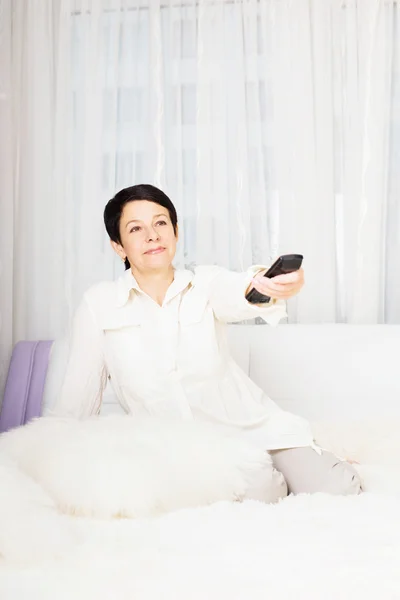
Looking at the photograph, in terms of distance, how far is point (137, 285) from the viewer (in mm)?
1919

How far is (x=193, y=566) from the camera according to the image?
1090mm

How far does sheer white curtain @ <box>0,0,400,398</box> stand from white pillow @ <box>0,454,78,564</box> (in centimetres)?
182

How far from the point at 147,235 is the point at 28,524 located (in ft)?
2.89

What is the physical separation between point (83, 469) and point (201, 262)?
1.65m

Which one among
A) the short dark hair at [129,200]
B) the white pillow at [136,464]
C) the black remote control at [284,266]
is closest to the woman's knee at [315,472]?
the white pillow at [136,464]

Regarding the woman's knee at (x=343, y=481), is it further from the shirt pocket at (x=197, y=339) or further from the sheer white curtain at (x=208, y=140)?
the sheer white curtain at (x=208, y=140)

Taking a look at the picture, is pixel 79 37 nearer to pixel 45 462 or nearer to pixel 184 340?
pixel 184 340

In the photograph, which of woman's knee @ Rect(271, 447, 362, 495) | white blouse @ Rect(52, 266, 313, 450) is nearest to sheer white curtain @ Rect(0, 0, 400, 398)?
white blouse @ Rect(52, 266, 313, 450)

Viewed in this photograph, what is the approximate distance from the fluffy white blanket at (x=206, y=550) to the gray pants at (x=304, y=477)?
17cm

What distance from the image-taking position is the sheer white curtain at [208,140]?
120 inches

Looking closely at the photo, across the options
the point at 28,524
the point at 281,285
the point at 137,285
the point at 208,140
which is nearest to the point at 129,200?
the point at 137,285

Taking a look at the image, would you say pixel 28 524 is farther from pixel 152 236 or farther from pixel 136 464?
pixel 152 236

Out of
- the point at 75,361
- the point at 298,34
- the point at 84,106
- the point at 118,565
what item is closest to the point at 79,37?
the point at 84,106

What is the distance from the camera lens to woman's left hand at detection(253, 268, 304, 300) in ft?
5.10
